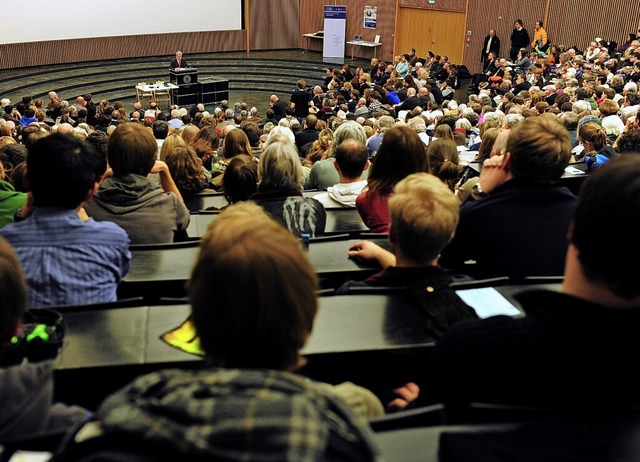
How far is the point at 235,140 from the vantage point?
17.7 feet

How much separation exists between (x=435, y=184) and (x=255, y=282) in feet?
4.36

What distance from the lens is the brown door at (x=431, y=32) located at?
56.0 ft

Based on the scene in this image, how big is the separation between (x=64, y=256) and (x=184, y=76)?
1269cm

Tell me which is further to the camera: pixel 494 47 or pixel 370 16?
pixel 370 16

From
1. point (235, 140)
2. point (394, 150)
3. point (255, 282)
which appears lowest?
point (235, 140)

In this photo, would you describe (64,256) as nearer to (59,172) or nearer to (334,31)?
(59,172)

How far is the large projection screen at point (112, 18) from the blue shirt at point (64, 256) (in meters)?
14.8

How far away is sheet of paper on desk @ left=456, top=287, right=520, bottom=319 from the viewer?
2055 mm

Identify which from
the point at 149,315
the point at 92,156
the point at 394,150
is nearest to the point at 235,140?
the point at 394,150

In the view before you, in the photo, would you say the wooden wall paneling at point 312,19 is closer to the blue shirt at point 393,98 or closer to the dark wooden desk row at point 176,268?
the blue shirt at point 393,98

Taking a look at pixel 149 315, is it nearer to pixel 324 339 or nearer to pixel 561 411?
pixel 324 339

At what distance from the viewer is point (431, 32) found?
1753cm

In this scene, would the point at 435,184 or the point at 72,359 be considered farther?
the point at 435,184

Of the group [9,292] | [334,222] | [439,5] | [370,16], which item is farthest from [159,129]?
[370,16]
